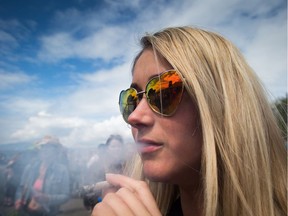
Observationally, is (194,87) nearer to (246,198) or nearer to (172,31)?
(172,31)

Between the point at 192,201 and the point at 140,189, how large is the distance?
27.1 inches

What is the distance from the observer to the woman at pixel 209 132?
1646mm

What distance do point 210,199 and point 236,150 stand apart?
38cm

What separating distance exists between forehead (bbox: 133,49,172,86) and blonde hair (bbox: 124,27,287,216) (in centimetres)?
5

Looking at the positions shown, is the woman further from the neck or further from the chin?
the neck

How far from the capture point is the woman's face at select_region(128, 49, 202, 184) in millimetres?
1666

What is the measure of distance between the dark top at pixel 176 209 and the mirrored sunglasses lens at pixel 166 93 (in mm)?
1120

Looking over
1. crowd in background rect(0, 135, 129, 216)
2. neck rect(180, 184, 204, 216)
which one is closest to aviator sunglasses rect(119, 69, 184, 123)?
neck rect(180, 184, 204, 216)

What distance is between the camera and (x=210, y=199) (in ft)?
5.32

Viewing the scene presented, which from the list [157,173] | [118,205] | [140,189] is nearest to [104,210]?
[118,205]

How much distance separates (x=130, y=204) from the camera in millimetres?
1440

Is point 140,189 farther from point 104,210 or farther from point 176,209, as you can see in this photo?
point 176,209

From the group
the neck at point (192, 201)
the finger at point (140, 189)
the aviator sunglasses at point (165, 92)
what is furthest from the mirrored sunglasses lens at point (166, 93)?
the neck at point (192, 201)

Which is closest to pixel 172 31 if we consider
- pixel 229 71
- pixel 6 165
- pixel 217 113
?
pixel 229 71
